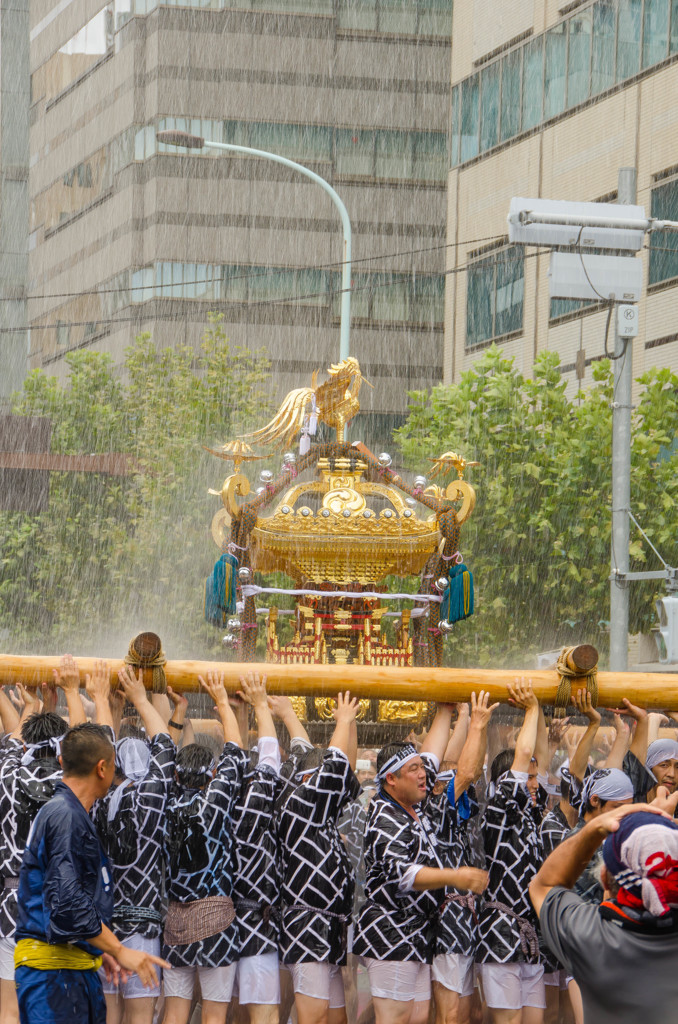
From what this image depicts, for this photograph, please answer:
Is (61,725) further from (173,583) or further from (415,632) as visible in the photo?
(173,583)

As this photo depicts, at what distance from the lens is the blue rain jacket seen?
443 centimetres

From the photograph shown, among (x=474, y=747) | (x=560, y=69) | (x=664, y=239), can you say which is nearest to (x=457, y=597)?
(x=474, y=747)

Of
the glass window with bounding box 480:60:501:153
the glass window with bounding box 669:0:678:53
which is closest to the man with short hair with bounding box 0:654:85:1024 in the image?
the glass window with bounding box 669:0:678:53

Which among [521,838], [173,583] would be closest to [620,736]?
[521,838]

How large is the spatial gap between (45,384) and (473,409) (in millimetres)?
12616

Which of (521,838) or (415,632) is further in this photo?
(415,632)

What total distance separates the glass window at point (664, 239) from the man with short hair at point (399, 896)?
62.4 ft


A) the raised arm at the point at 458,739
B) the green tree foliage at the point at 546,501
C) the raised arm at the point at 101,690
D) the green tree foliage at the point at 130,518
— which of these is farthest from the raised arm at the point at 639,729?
the green tree foliage at the point at 130,518

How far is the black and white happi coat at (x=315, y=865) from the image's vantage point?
17.4 ft

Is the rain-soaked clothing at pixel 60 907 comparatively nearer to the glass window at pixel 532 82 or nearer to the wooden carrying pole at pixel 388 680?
the wooden carrying pole at pixel 388 680

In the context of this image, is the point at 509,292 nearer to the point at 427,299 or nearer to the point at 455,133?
the point at 455,133

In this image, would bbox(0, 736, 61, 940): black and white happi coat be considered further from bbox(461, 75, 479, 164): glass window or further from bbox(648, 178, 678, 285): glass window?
bbox(461, 75, 479, 164): glass window

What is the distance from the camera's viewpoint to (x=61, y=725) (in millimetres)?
5422

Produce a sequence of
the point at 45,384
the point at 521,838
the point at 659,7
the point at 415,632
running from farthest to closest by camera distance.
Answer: the point at 45,384 < the point at 659,7 < the point at 415,632 < the point at 521,838
